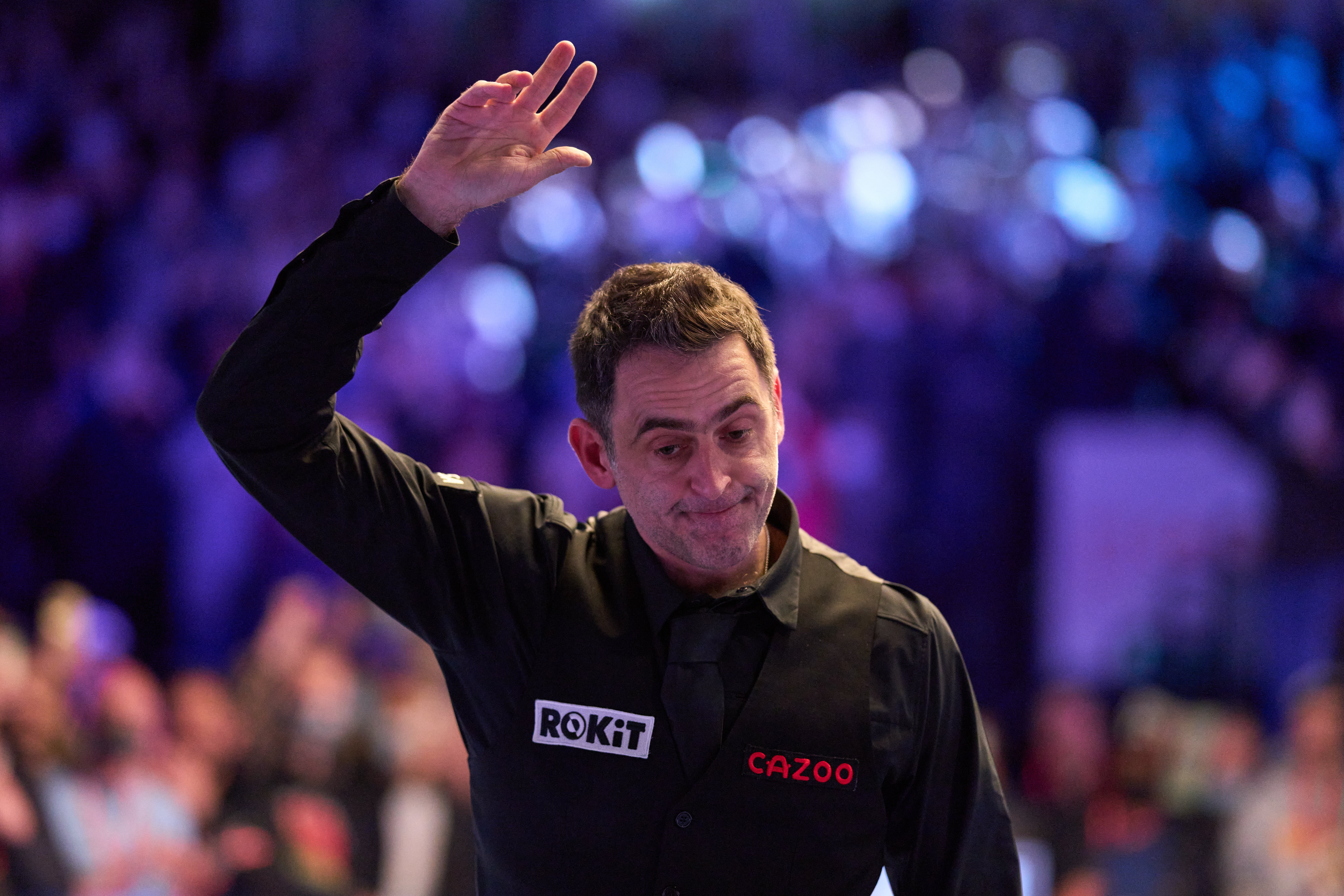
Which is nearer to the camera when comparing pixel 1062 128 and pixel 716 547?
pixel 716 547

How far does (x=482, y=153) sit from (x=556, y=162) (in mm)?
102

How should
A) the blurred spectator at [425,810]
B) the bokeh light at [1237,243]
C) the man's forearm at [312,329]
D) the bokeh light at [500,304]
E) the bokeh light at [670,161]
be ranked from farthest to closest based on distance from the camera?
A: the bokeh light at [670,161], the bokeh light at [1237,243], the bokeh light at [500,304], the blurred spectator at [425,810], the man's forearm at [312,329]

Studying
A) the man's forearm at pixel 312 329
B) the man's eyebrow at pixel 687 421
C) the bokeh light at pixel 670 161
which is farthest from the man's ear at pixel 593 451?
the bokeh light at pixel 670 161

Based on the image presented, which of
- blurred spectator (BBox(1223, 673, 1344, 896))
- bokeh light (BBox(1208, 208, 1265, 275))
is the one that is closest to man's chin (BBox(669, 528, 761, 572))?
blurred spectator (BBox(1223, 673, 1344, 896))

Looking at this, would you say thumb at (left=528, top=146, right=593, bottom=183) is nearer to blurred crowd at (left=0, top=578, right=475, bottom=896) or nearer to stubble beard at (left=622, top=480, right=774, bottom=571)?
stubble beard at (left=622, top=480, right=774, bottom=571)

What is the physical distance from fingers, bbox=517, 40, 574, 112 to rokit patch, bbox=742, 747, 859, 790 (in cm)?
89

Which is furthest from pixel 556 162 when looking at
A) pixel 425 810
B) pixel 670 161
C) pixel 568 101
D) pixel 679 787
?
pixel 670 161

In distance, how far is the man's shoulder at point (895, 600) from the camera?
188 centimetres

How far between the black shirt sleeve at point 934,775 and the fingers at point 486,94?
87cm

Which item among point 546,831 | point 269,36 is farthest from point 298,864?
point 269,36

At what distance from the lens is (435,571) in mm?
1809

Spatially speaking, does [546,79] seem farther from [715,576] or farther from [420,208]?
[715,576]

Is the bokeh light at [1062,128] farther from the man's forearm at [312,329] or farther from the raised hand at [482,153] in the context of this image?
the man's forearm at [312,329]

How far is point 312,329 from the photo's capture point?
64.3 inches
